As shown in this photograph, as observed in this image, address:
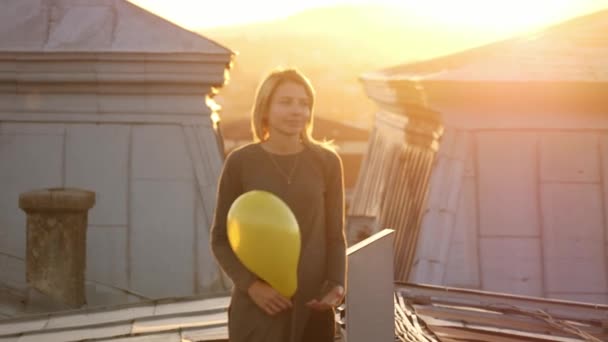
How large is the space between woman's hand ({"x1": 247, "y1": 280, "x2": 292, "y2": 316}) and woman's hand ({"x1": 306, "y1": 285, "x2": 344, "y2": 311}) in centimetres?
12

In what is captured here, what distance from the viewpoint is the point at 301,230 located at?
5301mm

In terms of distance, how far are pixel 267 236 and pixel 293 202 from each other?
36cm

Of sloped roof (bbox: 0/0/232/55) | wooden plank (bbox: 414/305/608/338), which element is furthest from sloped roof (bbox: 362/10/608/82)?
wooden plank (bbox: 414/305/608/338)

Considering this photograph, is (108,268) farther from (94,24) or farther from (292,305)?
(292,305)

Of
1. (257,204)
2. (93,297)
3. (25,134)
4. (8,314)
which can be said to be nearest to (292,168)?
(257,204)

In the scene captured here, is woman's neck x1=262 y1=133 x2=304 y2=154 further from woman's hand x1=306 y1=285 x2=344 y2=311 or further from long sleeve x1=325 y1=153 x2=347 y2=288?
woman's hand x1=306 y1=285 x2=344 y2=311

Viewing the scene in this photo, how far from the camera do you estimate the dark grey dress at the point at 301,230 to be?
5254 mm

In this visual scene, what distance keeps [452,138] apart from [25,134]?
4590 millimetres

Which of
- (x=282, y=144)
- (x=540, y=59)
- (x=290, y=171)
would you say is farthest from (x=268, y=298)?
(x=540, y=59)

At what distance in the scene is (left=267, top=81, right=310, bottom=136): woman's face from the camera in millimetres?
5309

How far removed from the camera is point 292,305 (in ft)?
17.1

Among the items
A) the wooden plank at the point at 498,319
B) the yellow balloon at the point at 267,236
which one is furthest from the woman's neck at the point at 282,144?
the wooden plank at the point at 498,319

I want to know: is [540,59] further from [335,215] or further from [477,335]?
[335,215]

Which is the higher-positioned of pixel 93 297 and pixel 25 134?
pixel 25 134
